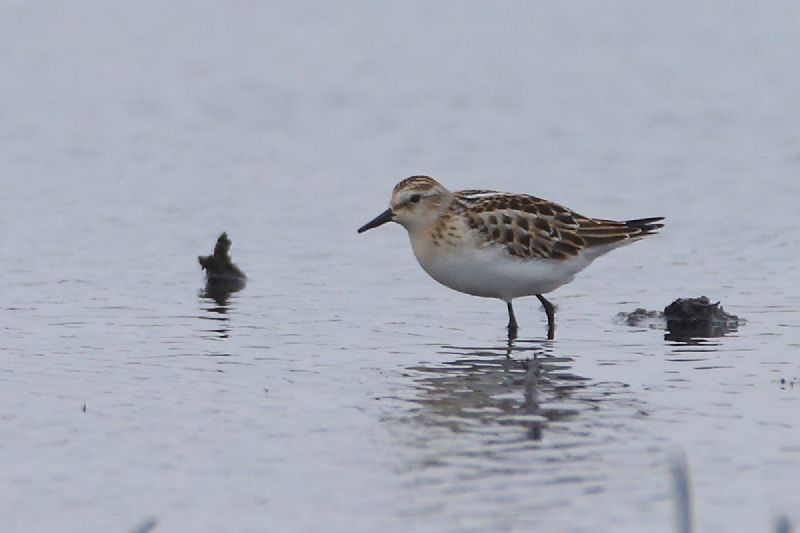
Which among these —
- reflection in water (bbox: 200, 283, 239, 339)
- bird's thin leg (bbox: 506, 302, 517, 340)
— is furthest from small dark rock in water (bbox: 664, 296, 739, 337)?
reflection in water (bbox: 200, 283, 239, 339)

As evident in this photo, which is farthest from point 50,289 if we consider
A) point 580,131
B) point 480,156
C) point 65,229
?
point 580,131

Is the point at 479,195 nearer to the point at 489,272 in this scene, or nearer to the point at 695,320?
the point at 489,272

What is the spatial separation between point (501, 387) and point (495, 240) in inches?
91.3

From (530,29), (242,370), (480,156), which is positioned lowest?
(242,370)

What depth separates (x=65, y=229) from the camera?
15680mm

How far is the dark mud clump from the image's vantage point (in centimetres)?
1197

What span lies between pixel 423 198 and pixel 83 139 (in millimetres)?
8736

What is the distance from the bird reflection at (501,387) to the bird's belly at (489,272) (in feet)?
1.89

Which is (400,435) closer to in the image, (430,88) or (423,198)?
(423,198)

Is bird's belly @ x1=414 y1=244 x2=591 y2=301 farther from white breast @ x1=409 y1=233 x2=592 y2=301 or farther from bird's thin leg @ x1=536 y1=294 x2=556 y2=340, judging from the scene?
bird's thin leg @ x1=536 y1=294 x2=556 y2=340

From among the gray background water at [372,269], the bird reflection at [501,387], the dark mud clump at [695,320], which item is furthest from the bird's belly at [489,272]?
the dark mud clump at [695,320]

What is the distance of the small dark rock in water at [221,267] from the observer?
1387cm

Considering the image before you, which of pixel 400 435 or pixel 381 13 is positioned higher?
pixel 381 13

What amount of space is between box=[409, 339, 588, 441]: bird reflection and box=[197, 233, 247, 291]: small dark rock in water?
296 centimetres
